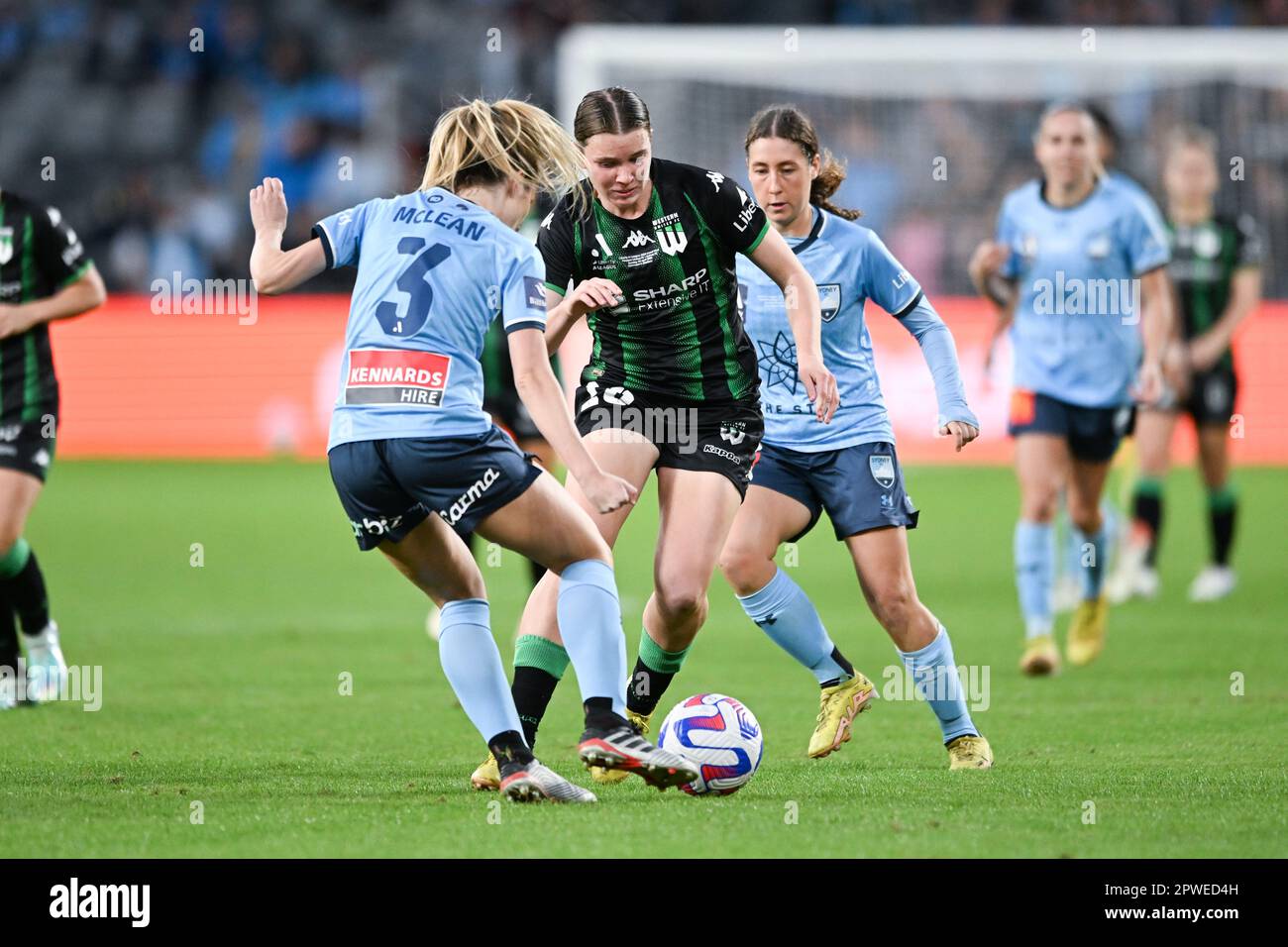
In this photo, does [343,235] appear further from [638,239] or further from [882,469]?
[882,469]

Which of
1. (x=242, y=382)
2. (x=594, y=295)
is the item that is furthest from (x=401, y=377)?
(x=242, y=382)

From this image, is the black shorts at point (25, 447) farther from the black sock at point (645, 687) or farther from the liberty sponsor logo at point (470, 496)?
the liberty sponsor logo at point (470, 496)

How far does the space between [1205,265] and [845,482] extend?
7.28m

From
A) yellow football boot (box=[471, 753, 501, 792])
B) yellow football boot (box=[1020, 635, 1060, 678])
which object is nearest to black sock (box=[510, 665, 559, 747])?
yellow football boot (box=[471, 753, 501, 792])

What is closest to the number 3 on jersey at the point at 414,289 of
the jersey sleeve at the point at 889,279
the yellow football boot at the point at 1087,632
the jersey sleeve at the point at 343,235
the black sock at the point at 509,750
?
the jersey sleeve at the point at 343,235

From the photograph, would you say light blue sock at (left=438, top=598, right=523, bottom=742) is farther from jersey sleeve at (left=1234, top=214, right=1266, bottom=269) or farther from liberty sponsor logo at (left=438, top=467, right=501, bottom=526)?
jersey sleeve at (left=1234, top=214, right=1266, bottom=269)

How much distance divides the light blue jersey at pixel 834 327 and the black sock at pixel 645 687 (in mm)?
985

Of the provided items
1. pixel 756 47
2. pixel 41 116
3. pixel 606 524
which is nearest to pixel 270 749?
pixel 606 524

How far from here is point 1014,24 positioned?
86.7 feet

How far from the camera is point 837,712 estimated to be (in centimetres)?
683

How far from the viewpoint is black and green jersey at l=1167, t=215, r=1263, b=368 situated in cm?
1284

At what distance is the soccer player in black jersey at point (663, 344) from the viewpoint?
6.04m

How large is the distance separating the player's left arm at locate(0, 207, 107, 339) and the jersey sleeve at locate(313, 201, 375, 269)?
3067 mm
